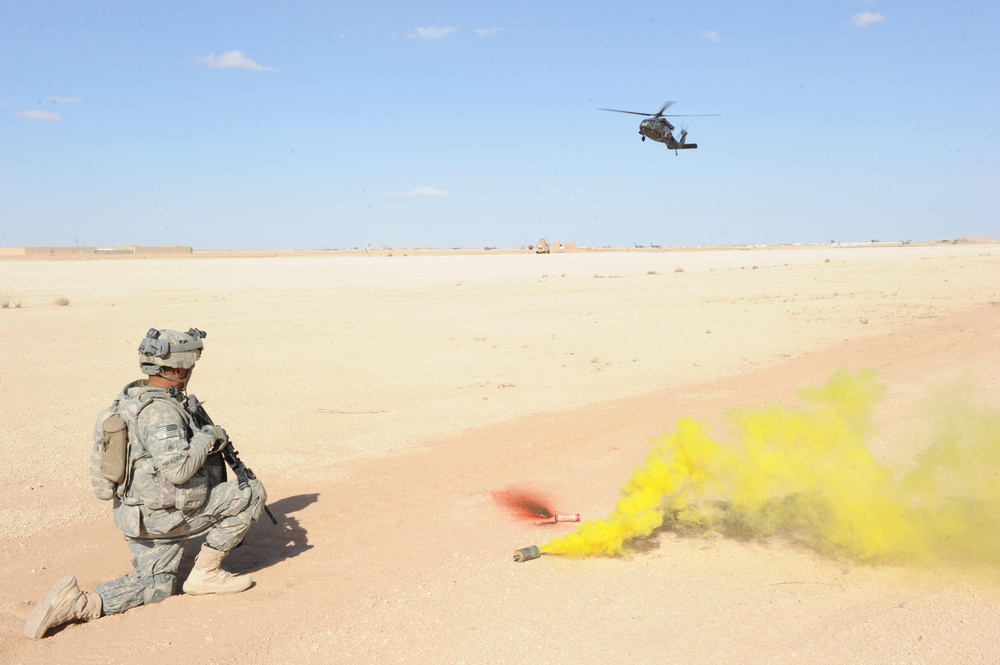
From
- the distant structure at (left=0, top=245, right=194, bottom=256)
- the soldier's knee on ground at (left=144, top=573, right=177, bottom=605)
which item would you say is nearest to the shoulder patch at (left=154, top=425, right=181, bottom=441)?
the soldier's knee on ground at (left=144, top=573, right=177, bottom=605)

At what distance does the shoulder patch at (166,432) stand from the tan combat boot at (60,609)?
103cm

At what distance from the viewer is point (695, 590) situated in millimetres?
5227

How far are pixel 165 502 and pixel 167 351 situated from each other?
1.00 metres

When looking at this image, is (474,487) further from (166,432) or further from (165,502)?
(166,432)

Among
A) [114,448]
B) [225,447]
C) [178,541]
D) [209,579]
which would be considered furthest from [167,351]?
[209,579]

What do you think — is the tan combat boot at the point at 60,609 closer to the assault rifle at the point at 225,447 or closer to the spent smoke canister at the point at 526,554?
the assault rifle at the point at 225,447

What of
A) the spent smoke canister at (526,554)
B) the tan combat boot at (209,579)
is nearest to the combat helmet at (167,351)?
the tan combat boot at (209,579)

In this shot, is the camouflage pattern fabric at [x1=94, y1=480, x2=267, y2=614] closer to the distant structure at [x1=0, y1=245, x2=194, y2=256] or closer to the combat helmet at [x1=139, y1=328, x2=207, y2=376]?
the combat helmet at [x1=139, y1=328, x2=207, y2=376]

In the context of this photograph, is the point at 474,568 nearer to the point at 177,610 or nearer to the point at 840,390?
the point at 177,610

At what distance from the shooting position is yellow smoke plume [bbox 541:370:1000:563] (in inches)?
223

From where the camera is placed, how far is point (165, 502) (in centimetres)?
515

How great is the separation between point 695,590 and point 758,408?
608cm

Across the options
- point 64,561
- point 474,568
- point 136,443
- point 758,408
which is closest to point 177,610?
point 136,443

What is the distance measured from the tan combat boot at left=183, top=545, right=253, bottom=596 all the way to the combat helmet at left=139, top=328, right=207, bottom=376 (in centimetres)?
128
